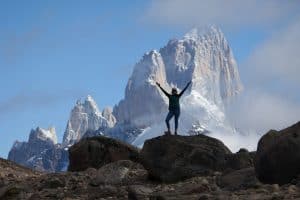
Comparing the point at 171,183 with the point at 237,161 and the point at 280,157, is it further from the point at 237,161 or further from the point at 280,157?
the point at 280,157

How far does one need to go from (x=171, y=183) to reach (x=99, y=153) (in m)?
10.5

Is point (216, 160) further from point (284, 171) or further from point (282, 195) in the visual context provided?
point (282, 195)

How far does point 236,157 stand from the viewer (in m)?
30.4

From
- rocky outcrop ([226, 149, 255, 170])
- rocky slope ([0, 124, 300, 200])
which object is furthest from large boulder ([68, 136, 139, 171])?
rocky outcrop ([226, 149, 255, 170])

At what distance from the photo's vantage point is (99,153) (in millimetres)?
38062

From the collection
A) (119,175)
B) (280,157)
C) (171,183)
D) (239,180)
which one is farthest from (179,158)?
(280,157)

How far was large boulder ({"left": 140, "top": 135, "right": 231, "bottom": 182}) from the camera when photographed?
94.0ft

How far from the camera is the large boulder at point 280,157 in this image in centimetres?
2188

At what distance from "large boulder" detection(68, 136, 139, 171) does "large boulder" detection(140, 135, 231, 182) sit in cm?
783

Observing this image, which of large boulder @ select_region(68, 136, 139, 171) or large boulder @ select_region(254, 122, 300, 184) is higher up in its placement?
large boulder @ select_region(68, 136, 139, 171)

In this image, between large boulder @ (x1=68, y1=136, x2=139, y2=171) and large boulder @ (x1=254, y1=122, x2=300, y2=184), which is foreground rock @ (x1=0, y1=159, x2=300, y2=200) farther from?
large boulder @ (x1=68, y1=136, x2=139, y2=171)

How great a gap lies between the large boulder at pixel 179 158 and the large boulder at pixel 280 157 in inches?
243

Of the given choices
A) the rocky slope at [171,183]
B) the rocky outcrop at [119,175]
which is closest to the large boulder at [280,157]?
the rocky slope at [171,183]

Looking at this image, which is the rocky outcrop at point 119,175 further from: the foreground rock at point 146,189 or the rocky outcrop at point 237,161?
the rocky outcrop at point 237,161
